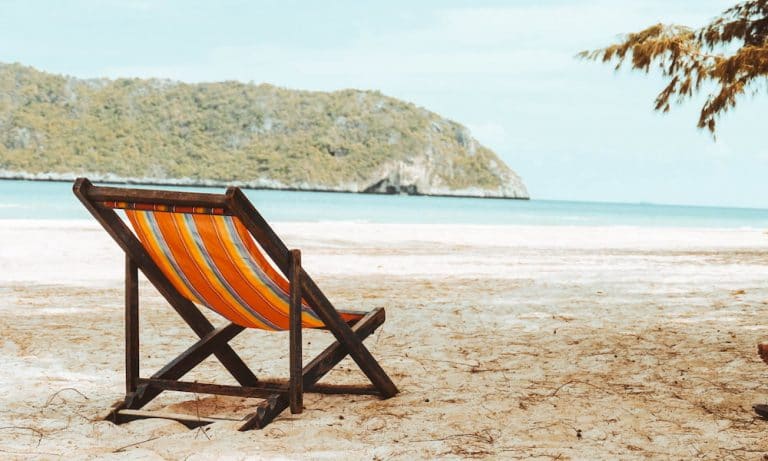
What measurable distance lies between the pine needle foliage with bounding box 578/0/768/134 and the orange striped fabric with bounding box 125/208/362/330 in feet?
33.3

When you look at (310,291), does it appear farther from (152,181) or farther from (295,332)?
(152,181)

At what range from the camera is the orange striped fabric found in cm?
270

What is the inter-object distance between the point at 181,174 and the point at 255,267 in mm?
99821

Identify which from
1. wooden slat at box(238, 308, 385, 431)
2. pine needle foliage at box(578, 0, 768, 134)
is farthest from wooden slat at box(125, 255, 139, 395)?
pine needle foliage at box(578, 0, 768, 134)

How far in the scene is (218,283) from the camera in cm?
288

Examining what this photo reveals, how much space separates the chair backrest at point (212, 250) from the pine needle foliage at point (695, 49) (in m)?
10.2

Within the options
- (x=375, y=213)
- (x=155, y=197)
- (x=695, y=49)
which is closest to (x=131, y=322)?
(x=155, y=197)

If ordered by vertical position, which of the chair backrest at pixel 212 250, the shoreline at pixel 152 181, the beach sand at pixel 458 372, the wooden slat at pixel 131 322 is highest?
the chair backrest at pixel 212 250

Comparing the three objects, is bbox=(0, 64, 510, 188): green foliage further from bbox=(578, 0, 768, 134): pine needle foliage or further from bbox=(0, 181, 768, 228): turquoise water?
bbox=(578, 0, 768, 134): pine needle foliage

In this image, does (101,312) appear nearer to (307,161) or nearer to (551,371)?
(551,371)

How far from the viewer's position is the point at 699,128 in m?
13.5

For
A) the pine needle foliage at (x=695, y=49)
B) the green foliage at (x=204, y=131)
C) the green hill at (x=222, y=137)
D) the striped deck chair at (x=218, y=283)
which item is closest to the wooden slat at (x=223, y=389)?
the striped deck chair at (x=218, y=283)

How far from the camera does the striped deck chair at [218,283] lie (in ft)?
8.71

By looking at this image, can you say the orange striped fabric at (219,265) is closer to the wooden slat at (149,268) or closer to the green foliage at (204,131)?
the wooden slat at (149,268)
